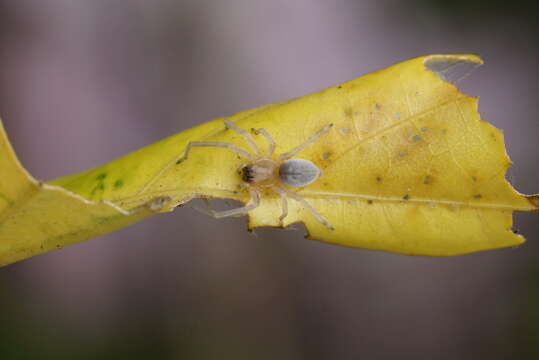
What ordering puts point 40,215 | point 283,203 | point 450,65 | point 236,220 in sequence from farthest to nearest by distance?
1. point 236,220
2. point 283,203
3. point 450,65
4. point 40,215

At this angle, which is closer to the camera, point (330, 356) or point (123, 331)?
point (123, 331)

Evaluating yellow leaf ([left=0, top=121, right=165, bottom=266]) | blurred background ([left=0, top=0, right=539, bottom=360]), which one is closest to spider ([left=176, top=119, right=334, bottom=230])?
yellow leaf ([left=0, top=121, right=165, bottom=266])

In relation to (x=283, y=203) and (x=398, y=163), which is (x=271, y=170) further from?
(x=398, y=163)

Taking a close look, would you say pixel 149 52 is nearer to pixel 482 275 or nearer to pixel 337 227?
pixel 337 227

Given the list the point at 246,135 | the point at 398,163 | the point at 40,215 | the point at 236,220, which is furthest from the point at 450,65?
the point at 236,220

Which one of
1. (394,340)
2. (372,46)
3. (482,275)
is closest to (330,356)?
(394,340)

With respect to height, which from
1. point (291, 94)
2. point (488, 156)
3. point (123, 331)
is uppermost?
point (291, 94)
